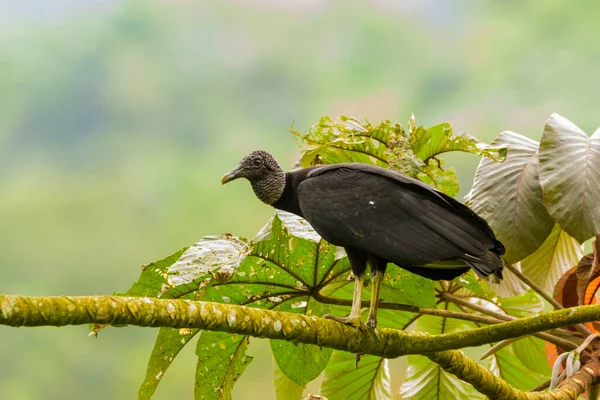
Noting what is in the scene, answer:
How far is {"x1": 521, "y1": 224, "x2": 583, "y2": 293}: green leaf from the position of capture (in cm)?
257

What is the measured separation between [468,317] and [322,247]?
464 mm

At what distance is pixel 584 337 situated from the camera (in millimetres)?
2268

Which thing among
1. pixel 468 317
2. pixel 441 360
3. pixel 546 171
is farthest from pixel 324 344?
pixel 546 171

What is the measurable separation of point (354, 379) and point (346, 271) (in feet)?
1.77

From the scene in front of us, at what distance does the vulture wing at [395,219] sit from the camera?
71.3 inches

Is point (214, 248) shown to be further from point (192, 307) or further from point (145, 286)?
point (192, 307)

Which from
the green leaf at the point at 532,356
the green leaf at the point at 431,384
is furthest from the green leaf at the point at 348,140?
the green leaf at the point at 532,356

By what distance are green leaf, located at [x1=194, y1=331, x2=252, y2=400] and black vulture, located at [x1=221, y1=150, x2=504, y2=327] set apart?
45 cm

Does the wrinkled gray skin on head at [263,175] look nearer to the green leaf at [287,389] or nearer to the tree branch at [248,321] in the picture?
the tree branch at [248,321]

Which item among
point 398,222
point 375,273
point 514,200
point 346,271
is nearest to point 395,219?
point 398,222

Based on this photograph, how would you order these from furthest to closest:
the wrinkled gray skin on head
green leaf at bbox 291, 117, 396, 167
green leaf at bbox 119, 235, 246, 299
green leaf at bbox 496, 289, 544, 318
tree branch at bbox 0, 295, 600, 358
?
green leaf at bbox 496, 289, 544, 318
green leaf at bbox 291, 117, 396, 167
the wrinkled gray skin on head
green leaf at bbox 119, 235, 246, 299
tree branch at bbox 0, 295, 600, 358

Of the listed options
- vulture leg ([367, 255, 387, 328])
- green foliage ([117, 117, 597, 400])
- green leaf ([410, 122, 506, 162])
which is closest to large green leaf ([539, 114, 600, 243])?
green foliage ([117, 117, 597, 400])

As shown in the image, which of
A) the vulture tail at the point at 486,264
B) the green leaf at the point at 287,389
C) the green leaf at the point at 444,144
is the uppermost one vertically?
the green leaf at the point at 444,144

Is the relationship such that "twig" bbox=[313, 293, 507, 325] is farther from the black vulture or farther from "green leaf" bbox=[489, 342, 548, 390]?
"green leaf" bbox=[489, 342, 548, 390]
